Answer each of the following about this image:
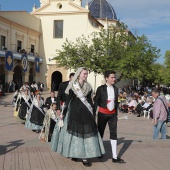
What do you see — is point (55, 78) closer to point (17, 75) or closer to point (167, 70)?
point (17, 75)

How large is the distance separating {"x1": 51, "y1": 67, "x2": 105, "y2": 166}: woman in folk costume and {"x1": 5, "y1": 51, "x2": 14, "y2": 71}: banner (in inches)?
1100

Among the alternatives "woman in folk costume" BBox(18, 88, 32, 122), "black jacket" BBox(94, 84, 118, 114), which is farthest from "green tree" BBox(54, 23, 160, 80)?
"black jacket" BBox(94, 84, 118, 114)

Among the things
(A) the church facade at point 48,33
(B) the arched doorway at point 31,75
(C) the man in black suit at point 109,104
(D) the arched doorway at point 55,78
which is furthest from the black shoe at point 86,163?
(D) the arched doorway at point 55,78

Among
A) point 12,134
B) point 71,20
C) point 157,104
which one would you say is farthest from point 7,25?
point 157,104

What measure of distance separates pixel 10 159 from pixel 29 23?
35.1 meters

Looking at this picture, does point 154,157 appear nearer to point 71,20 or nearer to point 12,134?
point 12,134

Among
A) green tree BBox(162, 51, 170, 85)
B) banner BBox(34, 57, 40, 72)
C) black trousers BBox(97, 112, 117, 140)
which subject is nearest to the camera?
black trousers BBox(97, 112, 117, 140)

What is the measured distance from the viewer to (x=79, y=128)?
18.2 feet

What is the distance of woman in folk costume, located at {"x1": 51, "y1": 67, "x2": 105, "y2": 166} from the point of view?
5.50m

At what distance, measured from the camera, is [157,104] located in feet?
28.2

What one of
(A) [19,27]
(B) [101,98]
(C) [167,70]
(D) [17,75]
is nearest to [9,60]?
(D) [17,75]

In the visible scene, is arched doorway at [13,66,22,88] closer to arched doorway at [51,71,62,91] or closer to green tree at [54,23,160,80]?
arched doorway at [51,71,62,91]

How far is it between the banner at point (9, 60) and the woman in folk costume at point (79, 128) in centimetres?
2794

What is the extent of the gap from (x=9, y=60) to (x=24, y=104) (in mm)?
21037
